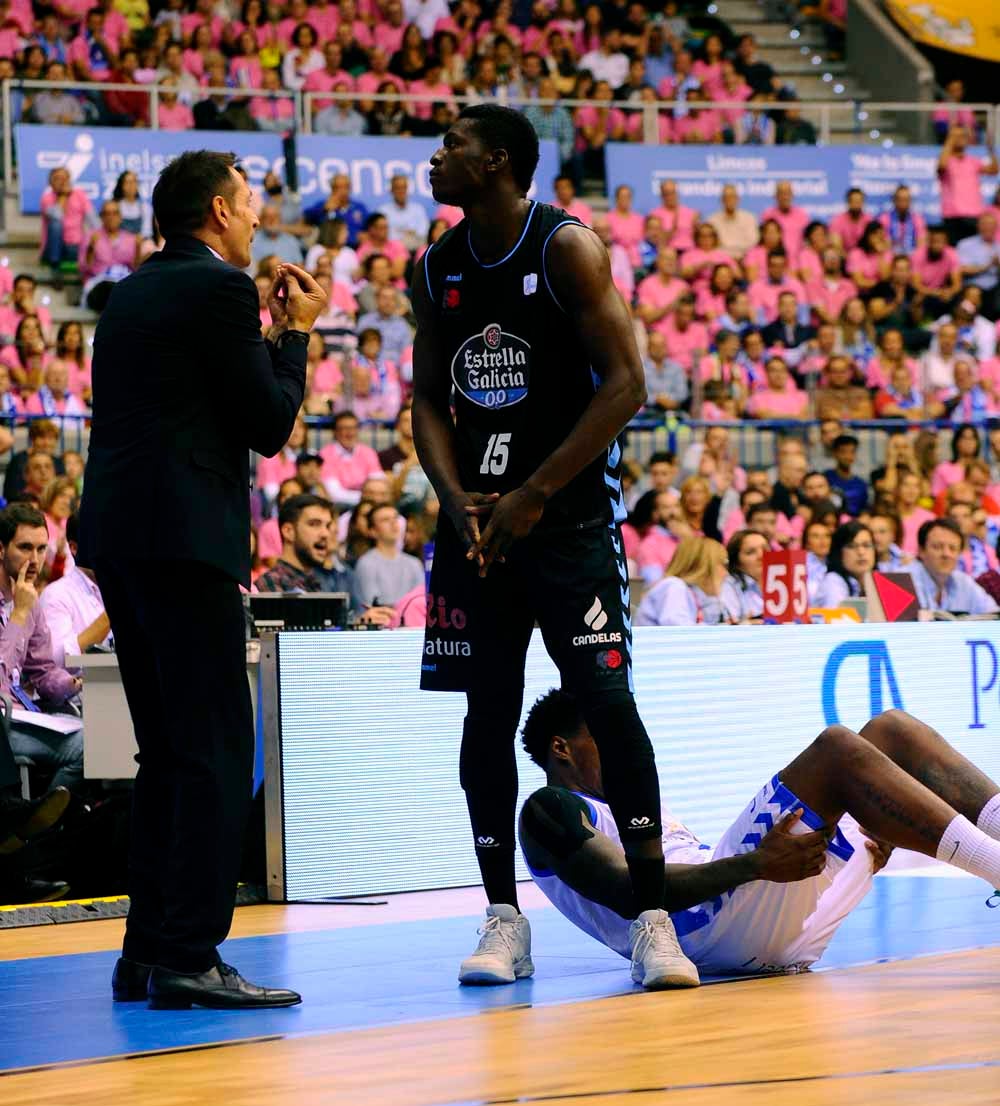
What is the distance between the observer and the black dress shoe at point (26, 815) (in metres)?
6.66

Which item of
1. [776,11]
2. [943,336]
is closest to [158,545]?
[943,336]

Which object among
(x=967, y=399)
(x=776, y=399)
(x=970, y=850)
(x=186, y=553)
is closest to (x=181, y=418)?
(x=186, y=553)

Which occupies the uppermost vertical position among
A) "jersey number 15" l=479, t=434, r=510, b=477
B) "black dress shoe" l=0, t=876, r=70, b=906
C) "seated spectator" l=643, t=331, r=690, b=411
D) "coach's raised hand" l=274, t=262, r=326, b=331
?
"coach's raised hand" l=274, t=262, r=326, b=331

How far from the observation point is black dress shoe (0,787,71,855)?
6656 millimetres

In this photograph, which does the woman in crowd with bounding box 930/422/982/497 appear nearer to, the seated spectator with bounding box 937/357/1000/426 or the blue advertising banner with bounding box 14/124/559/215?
the seated spectator with bounding box 937/357/1000/426

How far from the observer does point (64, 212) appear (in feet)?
49.5

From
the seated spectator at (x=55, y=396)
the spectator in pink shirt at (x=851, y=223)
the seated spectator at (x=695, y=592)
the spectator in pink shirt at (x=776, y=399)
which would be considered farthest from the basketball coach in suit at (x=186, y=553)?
the spectator in pink shirt at (x=851, y=223)

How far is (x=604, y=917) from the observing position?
15.6ft

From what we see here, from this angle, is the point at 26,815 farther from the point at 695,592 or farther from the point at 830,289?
the point at 830,289

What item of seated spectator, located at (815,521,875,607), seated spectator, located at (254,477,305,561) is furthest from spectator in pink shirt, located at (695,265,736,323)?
seated spectator, located at (254,477,305,561)

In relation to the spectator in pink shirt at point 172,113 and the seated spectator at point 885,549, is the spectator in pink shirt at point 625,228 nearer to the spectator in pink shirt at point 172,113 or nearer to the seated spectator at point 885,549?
the spectator in pink shirt at point 172,113

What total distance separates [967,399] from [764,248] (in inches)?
95.9

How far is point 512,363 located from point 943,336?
1293cm

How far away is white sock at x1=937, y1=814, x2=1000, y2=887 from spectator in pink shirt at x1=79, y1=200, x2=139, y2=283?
1139 cm
